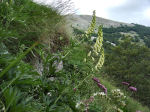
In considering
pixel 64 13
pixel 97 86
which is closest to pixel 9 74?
pixel 64 13

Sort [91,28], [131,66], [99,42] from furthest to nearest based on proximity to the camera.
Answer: [131,66]
[91,28]
[99,42]

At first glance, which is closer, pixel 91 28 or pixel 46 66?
pixel 46 66

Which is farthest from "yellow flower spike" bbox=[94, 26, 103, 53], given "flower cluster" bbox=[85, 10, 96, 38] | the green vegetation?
"flower cluster" bbox=[85, 10, 96, 38]

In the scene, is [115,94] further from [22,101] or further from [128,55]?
[128,55]

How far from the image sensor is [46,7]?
4.37 m

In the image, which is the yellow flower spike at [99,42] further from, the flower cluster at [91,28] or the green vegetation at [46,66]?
the flower cluster at [91,28]

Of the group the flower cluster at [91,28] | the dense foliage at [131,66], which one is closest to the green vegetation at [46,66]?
the flower cluster at [91,28]

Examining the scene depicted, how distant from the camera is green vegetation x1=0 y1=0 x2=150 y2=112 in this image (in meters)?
1.01

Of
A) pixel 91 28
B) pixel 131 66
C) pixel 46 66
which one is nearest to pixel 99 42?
pixel 91 28

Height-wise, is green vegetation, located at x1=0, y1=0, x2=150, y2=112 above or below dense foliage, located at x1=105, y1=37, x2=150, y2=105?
above

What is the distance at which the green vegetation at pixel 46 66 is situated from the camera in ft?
3.31

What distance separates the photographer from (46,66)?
1903mm

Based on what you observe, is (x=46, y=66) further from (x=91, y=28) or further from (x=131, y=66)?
(x=131, y=66)

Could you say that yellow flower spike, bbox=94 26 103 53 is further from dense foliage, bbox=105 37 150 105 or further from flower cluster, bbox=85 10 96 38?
dense foliage, bbox=105 37 150 105
